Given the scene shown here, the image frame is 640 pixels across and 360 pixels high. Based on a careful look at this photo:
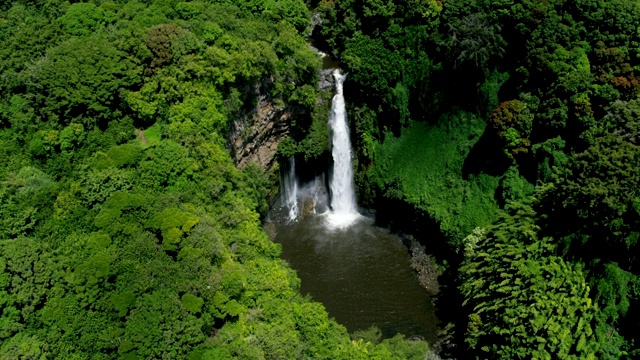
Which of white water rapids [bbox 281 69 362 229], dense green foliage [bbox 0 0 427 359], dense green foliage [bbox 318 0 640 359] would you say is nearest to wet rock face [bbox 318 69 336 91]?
white water rapids [bbox 281 69 362 229]

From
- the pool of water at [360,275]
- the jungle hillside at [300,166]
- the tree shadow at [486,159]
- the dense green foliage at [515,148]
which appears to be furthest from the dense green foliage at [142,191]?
the tree shadow at [486,159]

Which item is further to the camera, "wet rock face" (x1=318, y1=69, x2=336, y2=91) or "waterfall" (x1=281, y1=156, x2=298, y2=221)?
"waterfall" (x1=281, y1=156, x2=298, y2=221)

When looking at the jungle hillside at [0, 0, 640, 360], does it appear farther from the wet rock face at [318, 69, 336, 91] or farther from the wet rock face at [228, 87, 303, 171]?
the wet rock face at [318, 69, 336, 91]

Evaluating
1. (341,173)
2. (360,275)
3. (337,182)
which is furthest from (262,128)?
(360,275)

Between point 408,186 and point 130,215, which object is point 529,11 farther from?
point 130,215

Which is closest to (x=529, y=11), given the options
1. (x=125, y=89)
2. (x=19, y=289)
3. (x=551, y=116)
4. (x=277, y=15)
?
(x=551, y=116)

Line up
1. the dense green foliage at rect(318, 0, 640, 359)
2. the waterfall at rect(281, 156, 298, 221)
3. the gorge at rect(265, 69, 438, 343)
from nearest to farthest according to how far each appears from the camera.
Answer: the dense green foliage at rect(318, 0, 640, 359)
the gorge at rect(265, 69, 438, 343)
the waterfall at rect(281, 156, 298, 221)
